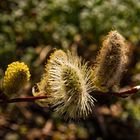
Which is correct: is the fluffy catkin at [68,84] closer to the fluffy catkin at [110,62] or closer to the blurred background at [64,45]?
the fluffy catkin at [110,62]

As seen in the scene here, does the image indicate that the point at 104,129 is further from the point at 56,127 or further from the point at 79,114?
the point at 79,114

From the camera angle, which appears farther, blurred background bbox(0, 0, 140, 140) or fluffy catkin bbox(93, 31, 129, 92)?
blurred background bbox(0, 0, 140, 140)

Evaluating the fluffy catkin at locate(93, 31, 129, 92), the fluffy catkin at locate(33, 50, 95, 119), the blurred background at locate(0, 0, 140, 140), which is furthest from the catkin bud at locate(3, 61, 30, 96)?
the blurred background at locate(0, 0, 140, 140)

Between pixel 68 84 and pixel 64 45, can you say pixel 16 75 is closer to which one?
pixel 68 84

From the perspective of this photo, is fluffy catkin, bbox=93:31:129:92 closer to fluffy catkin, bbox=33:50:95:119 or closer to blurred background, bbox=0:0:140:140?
fluffy catkin, bbox=33:50:95:119

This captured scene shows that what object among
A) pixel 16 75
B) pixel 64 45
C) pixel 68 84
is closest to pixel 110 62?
pixel 68 84

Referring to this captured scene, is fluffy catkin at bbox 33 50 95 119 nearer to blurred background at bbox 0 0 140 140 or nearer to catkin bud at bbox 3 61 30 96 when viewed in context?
catkin bud at bbox 3 61 30 96
